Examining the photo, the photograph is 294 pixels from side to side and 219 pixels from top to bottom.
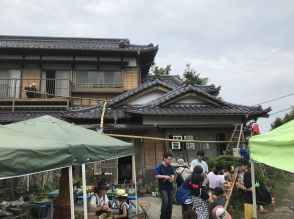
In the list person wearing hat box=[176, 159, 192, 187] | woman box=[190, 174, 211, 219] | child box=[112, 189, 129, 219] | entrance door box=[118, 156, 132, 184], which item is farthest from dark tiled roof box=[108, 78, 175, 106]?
woman box=[190, 174, 211, 219]

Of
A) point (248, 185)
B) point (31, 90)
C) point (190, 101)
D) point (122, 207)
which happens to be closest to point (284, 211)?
point (248, 185)

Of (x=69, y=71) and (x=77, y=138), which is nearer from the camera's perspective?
(x=77, y=138)

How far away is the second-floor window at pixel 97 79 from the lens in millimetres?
18734

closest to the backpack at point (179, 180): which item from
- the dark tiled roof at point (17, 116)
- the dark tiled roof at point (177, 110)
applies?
the dark tiled roof at point (177, 110)

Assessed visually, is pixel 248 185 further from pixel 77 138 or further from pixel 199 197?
pixel 77 138

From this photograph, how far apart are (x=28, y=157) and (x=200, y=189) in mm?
3579

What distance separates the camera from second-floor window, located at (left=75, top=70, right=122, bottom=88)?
18734mm

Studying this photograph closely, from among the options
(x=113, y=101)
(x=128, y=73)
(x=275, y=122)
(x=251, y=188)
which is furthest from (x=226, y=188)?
(x=275, y=122)

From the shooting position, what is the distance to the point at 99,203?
7059 mm

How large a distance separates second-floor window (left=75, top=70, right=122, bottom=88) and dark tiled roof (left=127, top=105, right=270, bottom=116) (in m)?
4.89

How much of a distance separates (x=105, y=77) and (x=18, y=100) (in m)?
4.76

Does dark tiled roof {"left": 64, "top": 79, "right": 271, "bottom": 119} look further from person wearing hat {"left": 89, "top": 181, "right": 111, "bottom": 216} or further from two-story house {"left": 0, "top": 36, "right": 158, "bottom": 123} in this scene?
person wearing hat {"left": 89, "top": 181, "right": 111, "bottom": 216}

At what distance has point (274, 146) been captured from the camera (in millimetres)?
5367

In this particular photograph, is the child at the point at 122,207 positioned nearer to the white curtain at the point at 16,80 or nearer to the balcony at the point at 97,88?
the balcony at the point at 97,88
